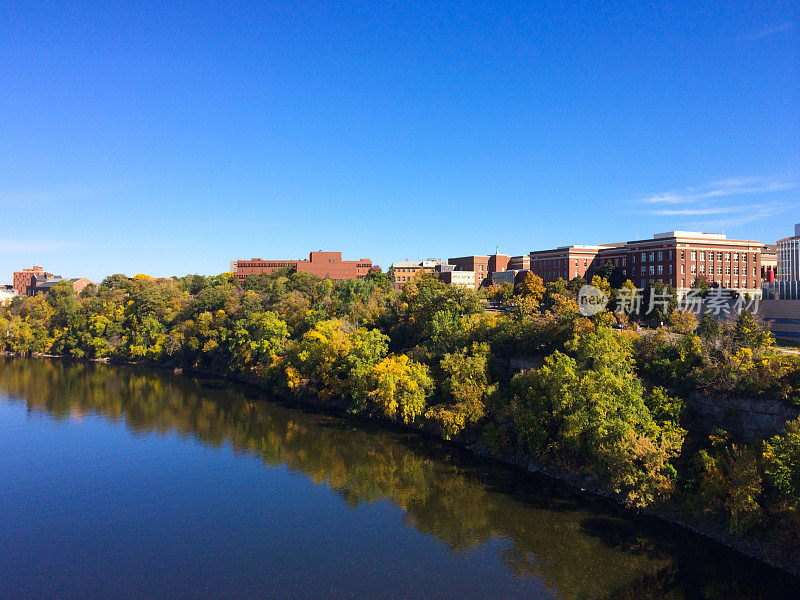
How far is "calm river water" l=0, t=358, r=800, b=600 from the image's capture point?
25.0 m

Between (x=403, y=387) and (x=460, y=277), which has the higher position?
(x=460, y=277)

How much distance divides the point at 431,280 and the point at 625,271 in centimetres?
3729

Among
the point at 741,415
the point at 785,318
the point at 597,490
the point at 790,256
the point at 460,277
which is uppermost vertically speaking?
the point at 790,256

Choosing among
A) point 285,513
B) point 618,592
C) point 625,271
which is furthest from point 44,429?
point 625,271

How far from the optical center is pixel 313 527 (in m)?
30.7

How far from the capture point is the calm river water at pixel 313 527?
25.0 meters

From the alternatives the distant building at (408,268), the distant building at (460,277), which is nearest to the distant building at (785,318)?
the distant building at (460,277)

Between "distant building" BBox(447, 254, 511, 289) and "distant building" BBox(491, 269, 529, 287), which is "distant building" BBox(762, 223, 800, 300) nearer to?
"distant building" BBox(491, 269, 529, 287)

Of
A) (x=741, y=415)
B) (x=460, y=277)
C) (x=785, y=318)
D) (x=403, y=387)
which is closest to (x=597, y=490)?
(x=741, y=415)

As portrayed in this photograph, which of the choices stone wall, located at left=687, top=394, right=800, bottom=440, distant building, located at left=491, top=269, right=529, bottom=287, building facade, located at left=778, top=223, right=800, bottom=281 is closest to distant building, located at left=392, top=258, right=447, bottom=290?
distant building, located at left=491, top=269, right=529, bottom=287

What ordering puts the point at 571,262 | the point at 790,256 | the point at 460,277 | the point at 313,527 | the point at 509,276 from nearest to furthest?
the point at 313,527
the point at 790,256
the point at 571,262
the point at 509,276
the point at 460,277

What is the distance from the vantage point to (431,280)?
7756cm

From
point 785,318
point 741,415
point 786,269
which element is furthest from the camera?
point 786,269

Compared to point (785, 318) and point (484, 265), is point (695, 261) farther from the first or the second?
point (484, 265)
